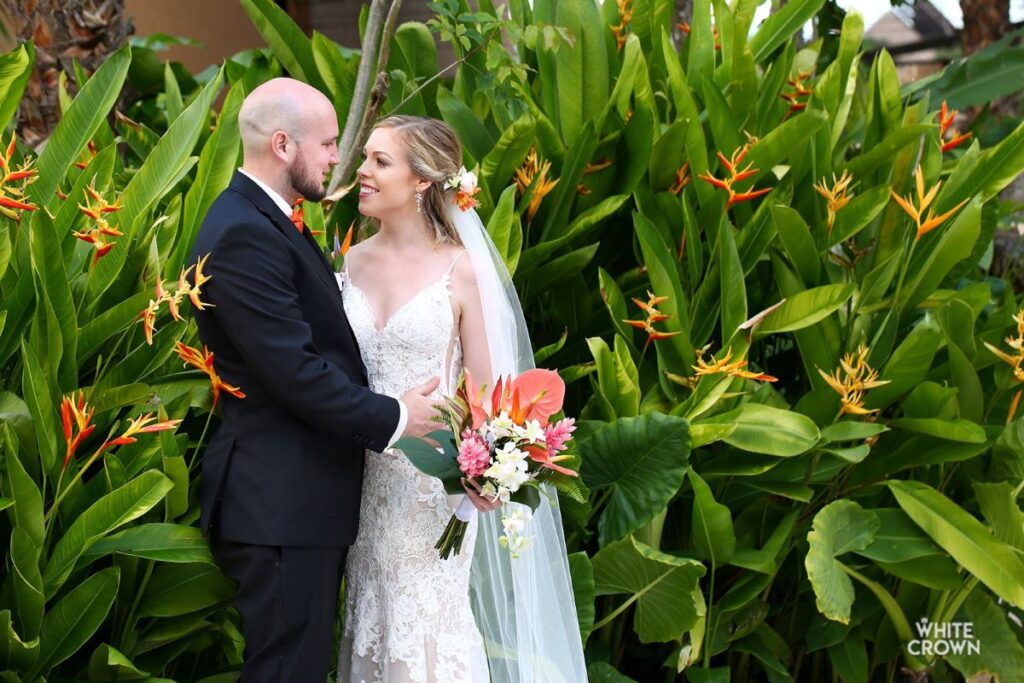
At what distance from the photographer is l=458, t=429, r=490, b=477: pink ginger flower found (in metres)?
2.04

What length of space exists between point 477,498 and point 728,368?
3.13 feet

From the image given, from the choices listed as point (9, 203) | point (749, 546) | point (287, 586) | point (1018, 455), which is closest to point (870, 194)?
point (1018, 455)

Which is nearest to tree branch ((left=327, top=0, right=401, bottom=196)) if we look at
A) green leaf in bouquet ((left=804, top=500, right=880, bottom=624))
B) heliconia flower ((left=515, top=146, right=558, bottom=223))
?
heliconia flower ((left=515, top=146, right=558, bottom=223))

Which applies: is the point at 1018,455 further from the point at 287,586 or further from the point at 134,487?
the point at 134,487

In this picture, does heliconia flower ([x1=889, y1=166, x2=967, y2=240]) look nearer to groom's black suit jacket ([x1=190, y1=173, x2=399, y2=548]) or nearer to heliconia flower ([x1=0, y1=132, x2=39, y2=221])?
groom's black suit jacket ([x1=190, y1=173, x2=399, y2=548])

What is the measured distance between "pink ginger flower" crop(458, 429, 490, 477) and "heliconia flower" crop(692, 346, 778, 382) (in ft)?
3.18

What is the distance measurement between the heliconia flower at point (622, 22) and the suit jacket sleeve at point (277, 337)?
83.1 inches

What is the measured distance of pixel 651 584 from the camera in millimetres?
2775

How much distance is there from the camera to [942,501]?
2971 millimetres

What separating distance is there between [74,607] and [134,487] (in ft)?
0.84

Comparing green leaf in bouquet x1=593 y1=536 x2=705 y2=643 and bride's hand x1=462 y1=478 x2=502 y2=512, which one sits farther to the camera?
green leaf in bouquet x1=593 y1=536 x2=705 y2=643

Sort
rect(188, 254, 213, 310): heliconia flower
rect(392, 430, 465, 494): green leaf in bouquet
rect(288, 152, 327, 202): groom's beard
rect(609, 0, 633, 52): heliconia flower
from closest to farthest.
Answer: rect(188, 254, 213, 310): heliconia flower → rect(392, 430, 465, 494): green leaf in bouquet → rect(288, 152, 327, 202): groom's beard → rect(609, 0, 633, 52): heliconia flower

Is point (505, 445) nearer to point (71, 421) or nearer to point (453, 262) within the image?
point (453, 262)

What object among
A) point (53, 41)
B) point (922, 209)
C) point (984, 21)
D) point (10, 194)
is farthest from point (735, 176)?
point (984, 21)
